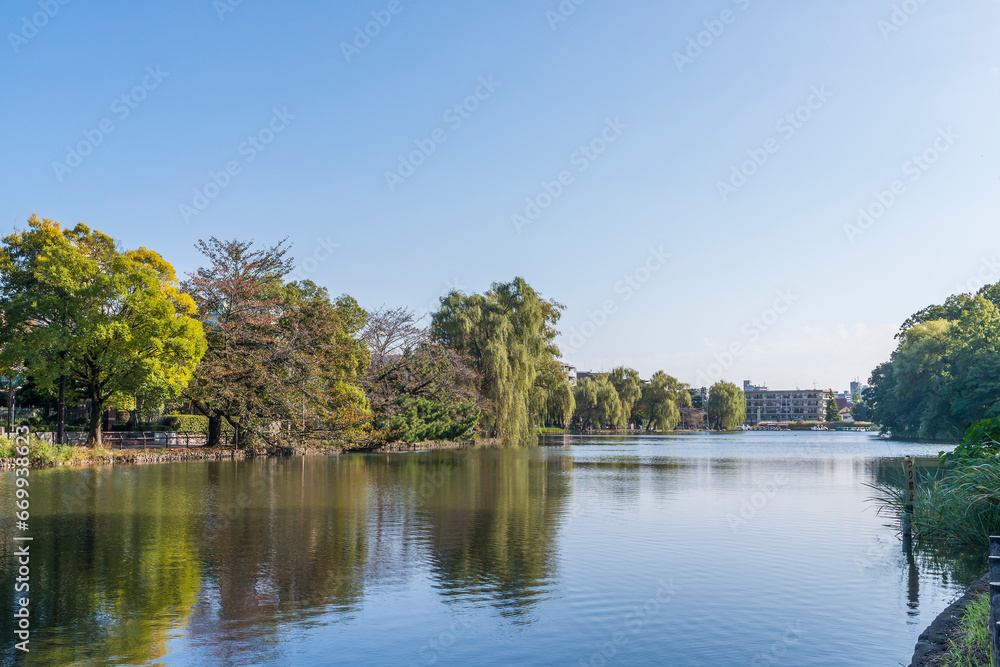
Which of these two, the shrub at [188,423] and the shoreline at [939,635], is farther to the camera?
the shrub at [188,423]

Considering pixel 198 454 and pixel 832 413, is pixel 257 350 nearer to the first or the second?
pixel 198 454

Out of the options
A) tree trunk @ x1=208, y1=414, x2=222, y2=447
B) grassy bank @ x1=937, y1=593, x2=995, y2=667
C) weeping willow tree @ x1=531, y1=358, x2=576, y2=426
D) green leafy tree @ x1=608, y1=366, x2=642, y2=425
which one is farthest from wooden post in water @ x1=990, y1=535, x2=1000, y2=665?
green leafy tree @ x1=608, y1=366, x2=642, y2=425

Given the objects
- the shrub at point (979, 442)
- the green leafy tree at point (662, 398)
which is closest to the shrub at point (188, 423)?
the shrub at point (979, 442)

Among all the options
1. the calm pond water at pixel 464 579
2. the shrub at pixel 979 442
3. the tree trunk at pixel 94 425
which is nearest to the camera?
the calm pond water at pixel 464 579

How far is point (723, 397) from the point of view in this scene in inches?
5000

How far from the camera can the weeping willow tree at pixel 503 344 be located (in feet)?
157

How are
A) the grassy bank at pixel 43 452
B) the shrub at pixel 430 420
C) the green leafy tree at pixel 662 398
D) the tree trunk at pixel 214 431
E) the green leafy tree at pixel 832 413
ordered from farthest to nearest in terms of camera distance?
1. the green leafy tree at pixel 832 413
2. the green leafy tree at pixel 662 398
3. the shrub at pixel 430 420
4. the tree trunk at pixel 214 431
5. the grassy bank at pixel 43 452

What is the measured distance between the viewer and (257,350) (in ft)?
115

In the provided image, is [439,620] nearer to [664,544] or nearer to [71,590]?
[71,590]

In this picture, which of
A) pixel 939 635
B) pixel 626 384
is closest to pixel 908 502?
pixel 939 635

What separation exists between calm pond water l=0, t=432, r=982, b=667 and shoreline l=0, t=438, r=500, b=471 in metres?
7.65

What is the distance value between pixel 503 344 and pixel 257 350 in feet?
57.6

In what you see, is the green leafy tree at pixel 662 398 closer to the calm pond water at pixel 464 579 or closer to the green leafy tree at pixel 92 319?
the green leafy tree at pixel 92 319

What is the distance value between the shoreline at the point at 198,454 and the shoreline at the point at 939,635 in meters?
26.1
